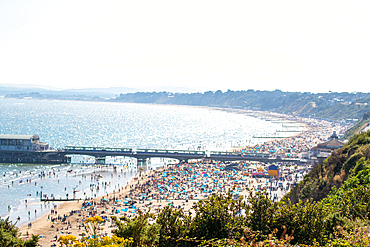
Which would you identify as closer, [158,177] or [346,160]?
[346,160]

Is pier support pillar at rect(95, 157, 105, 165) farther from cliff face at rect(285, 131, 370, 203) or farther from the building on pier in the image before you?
cliff face at rect(285, 131, 370, 203)

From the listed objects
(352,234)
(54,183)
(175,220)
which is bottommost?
(54,183)

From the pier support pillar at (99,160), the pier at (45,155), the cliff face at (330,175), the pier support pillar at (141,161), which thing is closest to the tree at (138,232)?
the cliff face at (330,175)

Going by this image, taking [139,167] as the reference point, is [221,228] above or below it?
above

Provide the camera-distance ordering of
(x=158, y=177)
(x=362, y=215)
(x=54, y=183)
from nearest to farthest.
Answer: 1. (x=362, y=215)
2. (x=54, y=183)
3. (x=158, y=177)

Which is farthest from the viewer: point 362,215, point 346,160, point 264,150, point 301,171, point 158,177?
point 264,150

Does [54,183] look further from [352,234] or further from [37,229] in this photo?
[352,234]

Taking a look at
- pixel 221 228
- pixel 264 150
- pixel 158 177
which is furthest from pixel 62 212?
pixel 264 150

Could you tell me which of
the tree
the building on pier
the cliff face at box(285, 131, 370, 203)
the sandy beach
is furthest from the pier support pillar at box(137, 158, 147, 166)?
the tree
